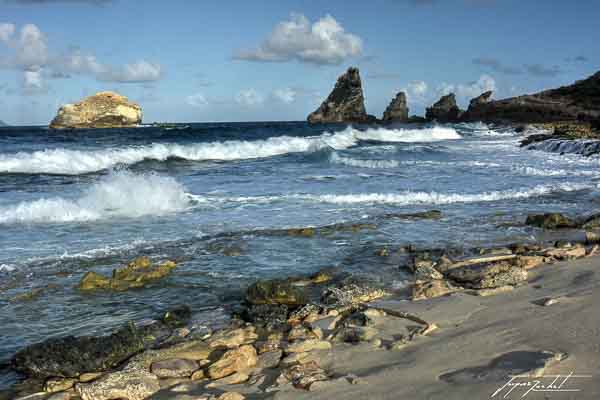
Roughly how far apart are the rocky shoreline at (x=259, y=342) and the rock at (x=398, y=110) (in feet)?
272

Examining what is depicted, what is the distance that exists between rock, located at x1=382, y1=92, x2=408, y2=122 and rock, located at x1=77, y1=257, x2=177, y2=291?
83105 mm

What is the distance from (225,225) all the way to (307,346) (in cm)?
581

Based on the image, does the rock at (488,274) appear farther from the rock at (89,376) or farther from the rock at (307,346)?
the rock at (89,376)

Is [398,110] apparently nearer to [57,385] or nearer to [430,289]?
[430,289]

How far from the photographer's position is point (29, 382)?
4.11 m

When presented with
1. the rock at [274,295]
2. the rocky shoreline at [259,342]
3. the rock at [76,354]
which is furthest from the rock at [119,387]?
the rock at [274,295]

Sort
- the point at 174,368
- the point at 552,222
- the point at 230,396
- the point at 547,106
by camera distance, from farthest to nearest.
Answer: the point at 547,106 → the point at 552,222 → the point at 174,368 → the point at 230,396

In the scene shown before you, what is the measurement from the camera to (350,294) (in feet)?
18.7

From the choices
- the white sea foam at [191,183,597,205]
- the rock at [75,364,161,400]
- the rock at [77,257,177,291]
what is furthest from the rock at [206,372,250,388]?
the white sea foam at [191,183,597,205]

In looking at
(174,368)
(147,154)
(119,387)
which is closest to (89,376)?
(119,387)

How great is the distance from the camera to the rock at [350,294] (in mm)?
5543

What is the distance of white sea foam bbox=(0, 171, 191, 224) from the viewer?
10878 mm

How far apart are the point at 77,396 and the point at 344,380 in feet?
6.37

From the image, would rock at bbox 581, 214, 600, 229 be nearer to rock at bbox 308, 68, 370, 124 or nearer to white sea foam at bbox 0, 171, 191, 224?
white sea foam at bbox 0, 171, 191, 224
